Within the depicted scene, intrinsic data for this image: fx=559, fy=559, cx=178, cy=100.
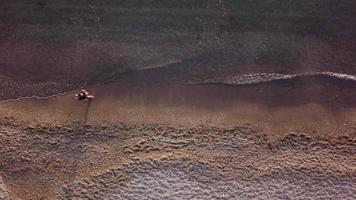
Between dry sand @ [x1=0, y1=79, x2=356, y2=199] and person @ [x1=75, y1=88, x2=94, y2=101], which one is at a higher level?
person @ [x1=75, y1=88, x2=94, y2=101]

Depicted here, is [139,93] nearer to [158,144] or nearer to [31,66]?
[158,144]

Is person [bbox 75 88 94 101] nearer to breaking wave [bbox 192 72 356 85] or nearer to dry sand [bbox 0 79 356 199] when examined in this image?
dry sand [bbox 0 79 356 199]

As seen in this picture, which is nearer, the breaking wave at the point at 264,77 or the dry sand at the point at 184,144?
the dry sand at the point at 184,144

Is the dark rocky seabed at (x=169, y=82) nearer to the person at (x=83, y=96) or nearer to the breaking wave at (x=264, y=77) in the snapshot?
the breaking wave at (x=264, y=77)

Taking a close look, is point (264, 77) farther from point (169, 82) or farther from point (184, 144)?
point (184, 144)

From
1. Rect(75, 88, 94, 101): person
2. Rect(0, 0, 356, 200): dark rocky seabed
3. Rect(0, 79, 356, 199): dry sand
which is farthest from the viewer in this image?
Rect(75, 88, 94, 101): person

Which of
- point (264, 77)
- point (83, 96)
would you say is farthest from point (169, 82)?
point (264, 77)

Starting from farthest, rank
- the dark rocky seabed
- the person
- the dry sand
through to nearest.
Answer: the person
the dark rocky seabed
the dry sand

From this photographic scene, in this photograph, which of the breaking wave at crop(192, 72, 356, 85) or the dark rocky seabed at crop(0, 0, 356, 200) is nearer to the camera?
the dark rocky seabed at crop(0, 0, 356, 200)

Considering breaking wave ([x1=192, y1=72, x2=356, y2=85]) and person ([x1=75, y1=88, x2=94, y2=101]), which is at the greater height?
breaking wave ([x1=192, y1=72, x2=356, y2=85])

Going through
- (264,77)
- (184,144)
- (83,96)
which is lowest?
(184,144)

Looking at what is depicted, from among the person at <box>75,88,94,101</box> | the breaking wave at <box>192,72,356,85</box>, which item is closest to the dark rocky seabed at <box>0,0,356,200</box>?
the breaking wave at <box>192,72,356,85</box>

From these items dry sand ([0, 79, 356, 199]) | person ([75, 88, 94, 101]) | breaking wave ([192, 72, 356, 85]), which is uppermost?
breaking wave ([192, 72, 356, 85])

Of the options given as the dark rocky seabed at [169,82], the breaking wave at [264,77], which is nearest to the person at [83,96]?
the dark rocky seabed at [169,82]
